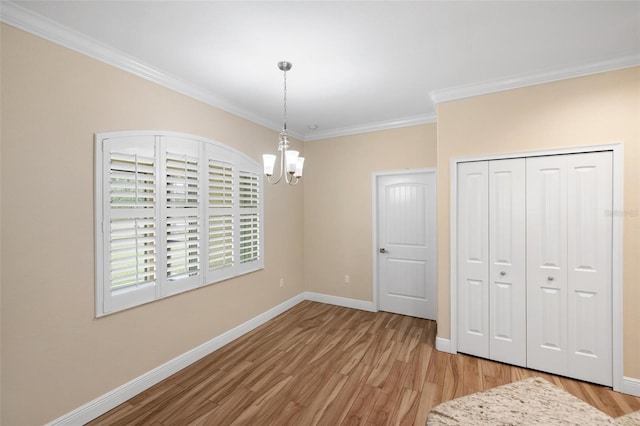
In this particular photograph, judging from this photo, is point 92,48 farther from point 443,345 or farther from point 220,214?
point 443,345

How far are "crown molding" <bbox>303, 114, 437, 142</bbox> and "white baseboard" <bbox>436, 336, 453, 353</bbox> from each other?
106 inches

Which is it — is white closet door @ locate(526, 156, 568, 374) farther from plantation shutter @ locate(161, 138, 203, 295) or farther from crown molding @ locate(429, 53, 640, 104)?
plantation shutter @ locate(161, 138, 203, 295)

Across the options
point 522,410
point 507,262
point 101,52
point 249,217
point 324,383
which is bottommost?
point 324,383

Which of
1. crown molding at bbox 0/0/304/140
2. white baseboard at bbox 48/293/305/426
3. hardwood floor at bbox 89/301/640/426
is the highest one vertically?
crown molding at bbox 0/0/304/140

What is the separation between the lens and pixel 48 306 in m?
1.88

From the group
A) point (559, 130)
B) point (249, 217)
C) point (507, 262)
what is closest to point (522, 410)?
point (507, 262)

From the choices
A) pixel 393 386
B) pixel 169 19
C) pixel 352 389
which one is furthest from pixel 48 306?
pixel 393 386

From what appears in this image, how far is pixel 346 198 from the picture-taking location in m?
4.39

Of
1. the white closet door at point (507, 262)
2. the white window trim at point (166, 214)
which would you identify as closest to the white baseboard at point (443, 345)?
the white closet door at point (507, 262)

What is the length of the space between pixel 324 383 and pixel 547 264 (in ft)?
7.54

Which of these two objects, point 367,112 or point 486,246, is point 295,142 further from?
point 486,246

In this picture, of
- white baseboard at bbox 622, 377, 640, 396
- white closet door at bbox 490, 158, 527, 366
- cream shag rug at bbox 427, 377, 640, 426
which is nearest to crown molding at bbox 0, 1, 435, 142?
white closet door at bbox 490, 158, 527, 366

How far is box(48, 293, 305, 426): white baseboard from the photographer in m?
2.00

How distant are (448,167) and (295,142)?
94.9 inches
